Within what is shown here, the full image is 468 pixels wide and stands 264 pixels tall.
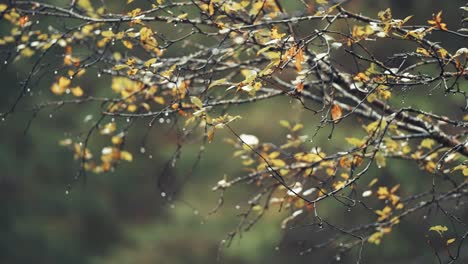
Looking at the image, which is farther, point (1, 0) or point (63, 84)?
point (1, 0)

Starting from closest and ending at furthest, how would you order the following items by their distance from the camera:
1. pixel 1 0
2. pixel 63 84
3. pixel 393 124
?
pixel 393 124 → pixel 63 84 → pixel 1 0

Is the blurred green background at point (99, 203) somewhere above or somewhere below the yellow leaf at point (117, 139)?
above

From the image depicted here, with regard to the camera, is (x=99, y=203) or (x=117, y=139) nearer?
(x=117, y=139)

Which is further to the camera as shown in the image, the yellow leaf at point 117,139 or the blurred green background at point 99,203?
the blurred green background at point 99,203

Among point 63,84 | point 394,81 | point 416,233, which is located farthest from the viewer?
point 416,233

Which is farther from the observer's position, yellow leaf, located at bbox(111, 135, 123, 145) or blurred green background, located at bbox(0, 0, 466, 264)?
blurred green background, located at bbox(0, 0, 466, 264)

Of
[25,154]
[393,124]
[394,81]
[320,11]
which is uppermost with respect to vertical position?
[25,154]

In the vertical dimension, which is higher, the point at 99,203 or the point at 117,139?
the point at 99,203

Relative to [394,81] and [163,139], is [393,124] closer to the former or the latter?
[394,81]

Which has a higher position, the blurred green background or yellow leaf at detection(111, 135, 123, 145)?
the blurred green background

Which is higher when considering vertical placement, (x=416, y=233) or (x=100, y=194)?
(x=100, y=194)

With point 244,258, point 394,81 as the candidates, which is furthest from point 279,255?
point 394,81

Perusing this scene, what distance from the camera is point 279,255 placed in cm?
1077

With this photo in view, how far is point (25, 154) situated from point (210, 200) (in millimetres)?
2927
